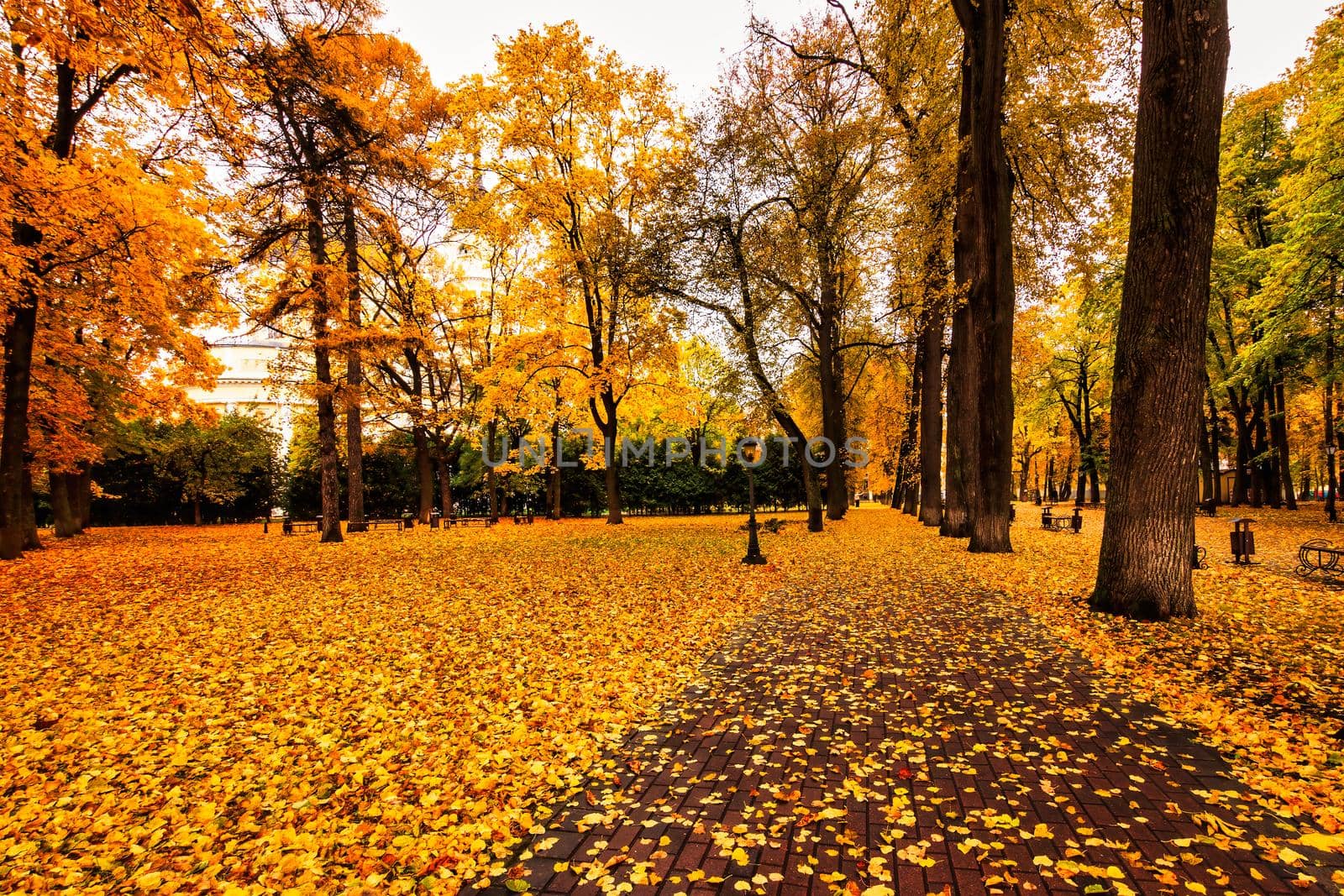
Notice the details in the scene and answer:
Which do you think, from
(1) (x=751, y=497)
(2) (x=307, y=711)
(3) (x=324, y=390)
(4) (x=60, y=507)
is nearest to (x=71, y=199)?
(3) (x=324, y=390)

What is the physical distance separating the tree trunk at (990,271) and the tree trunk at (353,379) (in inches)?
631

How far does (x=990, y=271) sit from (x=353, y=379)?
17.6 meters

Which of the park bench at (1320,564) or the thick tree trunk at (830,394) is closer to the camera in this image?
the park bench at (1320,564)

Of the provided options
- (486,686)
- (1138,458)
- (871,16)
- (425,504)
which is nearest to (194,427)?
(425,504)

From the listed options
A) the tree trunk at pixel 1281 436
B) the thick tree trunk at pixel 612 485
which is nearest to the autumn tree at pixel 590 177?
the thick tree trunk at pixel 612 485

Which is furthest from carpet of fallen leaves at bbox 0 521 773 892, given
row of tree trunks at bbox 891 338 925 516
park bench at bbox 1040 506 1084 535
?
row of tree trunks at bbox 891 338 925 516

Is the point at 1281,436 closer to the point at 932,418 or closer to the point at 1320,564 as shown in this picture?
the point at 932,418

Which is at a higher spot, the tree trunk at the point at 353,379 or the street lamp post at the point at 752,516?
the tree trunk at the point at 353,379

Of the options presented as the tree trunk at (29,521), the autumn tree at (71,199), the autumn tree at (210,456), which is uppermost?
the autumn tree at (71,199)

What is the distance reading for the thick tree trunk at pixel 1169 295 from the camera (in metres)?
6.48

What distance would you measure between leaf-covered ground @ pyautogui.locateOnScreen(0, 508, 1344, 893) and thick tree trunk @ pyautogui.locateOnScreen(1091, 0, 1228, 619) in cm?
90

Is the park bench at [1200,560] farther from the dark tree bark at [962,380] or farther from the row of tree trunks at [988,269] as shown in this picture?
the dark tree bark at [962,380]

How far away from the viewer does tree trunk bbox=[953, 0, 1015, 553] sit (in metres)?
11.1

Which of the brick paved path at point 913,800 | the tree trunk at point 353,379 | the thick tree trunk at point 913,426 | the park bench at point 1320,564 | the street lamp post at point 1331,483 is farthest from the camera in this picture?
the thick tree trunk at point 913,426
